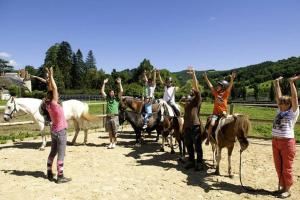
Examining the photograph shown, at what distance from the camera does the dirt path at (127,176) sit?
20.4 ft

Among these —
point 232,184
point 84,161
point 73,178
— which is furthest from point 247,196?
point 84,161

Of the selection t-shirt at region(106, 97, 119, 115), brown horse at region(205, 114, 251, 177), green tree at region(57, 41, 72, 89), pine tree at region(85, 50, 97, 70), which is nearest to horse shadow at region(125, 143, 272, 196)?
brown horse at region(205, 114, 251, 177)

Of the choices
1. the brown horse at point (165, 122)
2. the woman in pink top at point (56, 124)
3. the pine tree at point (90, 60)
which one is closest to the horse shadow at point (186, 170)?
the brown horse at point (165, 122)

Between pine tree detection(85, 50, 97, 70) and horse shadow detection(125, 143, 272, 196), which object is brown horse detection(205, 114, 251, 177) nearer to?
horse shadow detection(125, 143, 272, 196)

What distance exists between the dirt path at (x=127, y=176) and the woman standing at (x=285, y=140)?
0.44m

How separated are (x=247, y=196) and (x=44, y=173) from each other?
4.67m

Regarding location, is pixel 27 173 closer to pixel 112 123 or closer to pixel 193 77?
pixel 112 123

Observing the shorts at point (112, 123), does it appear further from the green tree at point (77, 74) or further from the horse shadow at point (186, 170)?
the green tree at point (77, 74)

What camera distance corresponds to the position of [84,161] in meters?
8.84

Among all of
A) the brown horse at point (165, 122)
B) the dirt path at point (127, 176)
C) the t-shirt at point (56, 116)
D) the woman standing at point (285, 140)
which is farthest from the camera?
the brown horse at point (165, 122)

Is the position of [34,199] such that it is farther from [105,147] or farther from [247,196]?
[105,147]

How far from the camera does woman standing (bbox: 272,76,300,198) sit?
6023 mm

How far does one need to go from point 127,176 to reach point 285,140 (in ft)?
11.5

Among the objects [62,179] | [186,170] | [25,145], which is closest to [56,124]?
[62,179]
